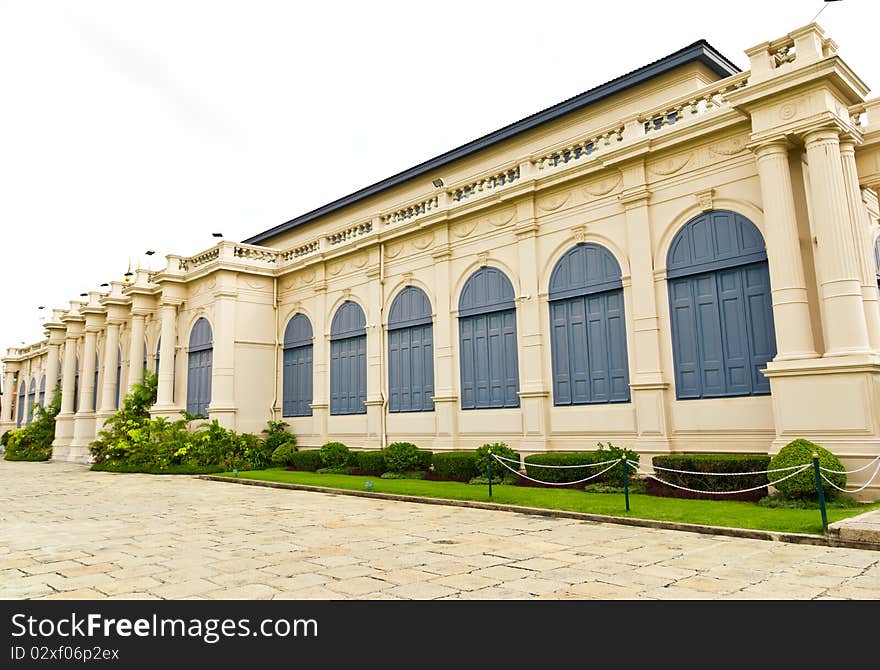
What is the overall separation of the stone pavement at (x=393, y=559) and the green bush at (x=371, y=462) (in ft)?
18.7

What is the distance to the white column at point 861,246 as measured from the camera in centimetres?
1112

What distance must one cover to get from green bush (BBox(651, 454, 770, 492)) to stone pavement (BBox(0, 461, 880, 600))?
120 inches

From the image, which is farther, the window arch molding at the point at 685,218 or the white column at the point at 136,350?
the white column at the point at 136,350

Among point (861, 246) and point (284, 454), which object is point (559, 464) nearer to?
point (861, 246)

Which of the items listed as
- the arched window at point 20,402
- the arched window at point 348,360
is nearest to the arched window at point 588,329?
the arched window at point 348,360

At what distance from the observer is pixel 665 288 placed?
13.9 metres

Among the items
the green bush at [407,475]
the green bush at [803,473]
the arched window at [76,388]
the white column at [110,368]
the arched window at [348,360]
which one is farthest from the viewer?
the arched window at [76,388]

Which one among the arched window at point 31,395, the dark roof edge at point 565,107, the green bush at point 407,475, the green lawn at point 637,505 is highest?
the dark roof edge at point 565,107

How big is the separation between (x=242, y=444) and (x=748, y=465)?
656 inches

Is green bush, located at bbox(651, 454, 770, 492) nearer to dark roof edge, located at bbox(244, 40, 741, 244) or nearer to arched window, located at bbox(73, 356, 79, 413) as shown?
dark roof edge, located at bbox(244, 40, 741, 244)

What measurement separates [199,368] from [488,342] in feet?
44.2

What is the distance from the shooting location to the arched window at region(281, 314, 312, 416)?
23.3 metres

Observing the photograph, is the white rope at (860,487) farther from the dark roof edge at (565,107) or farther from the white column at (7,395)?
the white column at (7,395)
